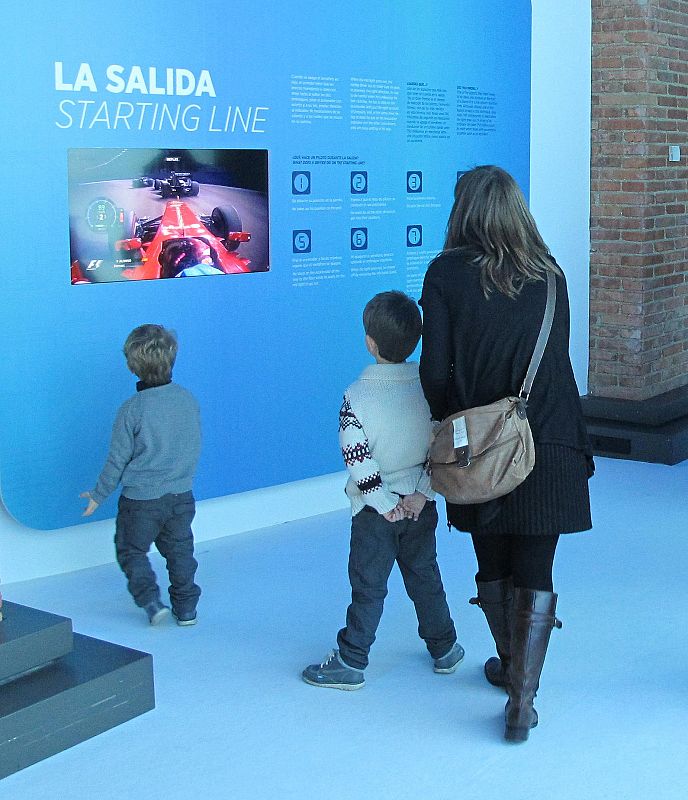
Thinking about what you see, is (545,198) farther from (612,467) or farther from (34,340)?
(34,340)

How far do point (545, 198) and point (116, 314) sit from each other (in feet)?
10.7

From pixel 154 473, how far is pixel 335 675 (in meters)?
1.01

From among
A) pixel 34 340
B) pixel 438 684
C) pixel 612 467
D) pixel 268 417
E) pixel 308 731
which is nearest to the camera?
pixel 308 731

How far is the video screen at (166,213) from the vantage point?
4.70 m

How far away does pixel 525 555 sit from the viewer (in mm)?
3332

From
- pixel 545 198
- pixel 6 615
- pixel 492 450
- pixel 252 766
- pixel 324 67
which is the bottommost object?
pixel 252 766

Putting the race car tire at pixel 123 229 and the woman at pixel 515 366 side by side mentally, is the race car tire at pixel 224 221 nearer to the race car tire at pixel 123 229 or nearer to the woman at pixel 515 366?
Result: the race car tire at pixel 123 229

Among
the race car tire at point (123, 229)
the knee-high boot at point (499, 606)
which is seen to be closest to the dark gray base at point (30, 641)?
the knee-high boot at point (499, 606)

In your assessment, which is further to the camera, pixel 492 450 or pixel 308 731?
pixel 308 731

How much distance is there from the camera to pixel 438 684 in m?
3.76

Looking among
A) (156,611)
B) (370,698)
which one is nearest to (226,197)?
(156,611)

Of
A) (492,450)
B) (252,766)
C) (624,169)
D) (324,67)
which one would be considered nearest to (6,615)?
(252,766)

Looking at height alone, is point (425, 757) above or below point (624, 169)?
below

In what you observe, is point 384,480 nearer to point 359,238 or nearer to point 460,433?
point 460,433
